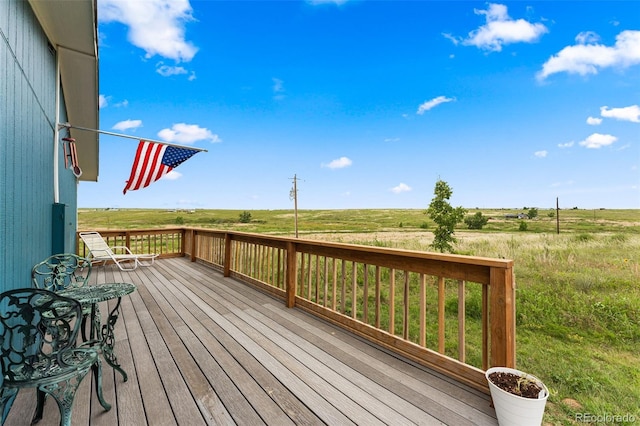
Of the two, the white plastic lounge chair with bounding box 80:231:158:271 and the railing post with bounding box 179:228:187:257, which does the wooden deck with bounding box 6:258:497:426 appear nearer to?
the white plastic lounge chair with bounding box 80:231:158:271

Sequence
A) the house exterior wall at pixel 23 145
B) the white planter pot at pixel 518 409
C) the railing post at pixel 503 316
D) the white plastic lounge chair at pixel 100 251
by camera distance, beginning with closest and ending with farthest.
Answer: the white planter pot at pixel 518 409 → the railing post at pixel 503 316 → the house exterior wall at pixel 23 145 → the white plastic lounge chair at pixel 100 251

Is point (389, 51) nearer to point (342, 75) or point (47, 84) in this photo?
point (342, 75)

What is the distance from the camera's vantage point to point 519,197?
2620 centimetres

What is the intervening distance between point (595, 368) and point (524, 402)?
2.65 meters

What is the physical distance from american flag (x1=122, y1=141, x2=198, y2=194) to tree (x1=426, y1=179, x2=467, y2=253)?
11.3 meters

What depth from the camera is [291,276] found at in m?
3.72

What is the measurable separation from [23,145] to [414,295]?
6.67 meters

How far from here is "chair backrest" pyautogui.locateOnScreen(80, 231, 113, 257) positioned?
19.5 feet

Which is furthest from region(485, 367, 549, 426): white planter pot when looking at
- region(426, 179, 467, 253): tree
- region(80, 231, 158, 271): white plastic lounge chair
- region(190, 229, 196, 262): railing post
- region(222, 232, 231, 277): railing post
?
region(426, 179, 467, 253): tree

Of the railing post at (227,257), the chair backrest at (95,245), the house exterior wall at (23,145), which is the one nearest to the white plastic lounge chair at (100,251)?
the chair backrest at (95,245)

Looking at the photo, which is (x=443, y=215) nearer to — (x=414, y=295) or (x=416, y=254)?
(x=414, y=295)

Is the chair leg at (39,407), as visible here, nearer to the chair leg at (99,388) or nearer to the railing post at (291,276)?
the chair leg at (99,388)

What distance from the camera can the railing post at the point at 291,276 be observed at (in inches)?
146

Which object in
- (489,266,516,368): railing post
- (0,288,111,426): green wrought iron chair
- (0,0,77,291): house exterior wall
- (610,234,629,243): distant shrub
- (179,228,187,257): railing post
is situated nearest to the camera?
(0,288,111,426): green wrought iron chair
